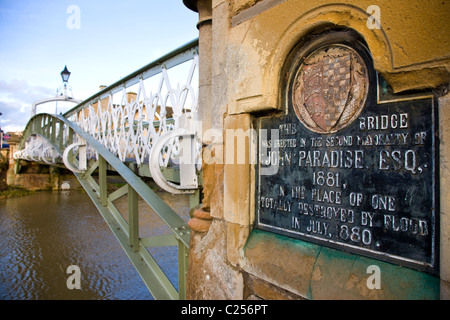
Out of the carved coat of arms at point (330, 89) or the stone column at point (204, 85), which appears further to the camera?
the stone column at point (204, 85)

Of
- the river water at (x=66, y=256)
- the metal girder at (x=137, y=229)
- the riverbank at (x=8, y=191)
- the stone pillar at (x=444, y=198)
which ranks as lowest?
the river water at (x=66, y=256)

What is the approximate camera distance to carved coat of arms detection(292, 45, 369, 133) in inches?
62.8

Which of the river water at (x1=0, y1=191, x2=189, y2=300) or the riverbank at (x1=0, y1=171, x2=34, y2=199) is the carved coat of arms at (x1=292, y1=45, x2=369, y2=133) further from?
the riverbank at (x1=0, y1=171, x2=34, y2=199)

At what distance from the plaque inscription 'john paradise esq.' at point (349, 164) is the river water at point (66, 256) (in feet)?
18.1

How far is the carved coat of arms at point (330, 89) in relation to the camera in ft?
5.23

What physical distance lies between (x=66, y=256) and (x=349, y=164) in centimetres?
926

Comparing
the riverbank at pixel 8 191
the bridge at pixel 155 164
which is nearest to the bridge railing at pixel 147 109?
the bridge at pixel 155 164

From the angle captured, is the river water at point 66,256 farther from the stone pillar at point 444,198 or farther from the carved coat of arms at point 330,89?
the stone pillar at point 444,198

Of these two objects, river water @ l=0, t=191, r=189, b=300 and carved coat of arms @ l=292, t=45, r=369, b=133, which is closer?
carved coat of arms @ l=292, t=45, r=369, b=133

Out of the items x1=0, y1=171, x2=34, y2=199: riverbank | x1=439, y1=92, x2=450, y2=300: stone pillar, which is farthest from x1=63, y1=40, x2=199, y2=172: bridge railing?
x1=0, y1=171, x2=34, y2=199: riverbank

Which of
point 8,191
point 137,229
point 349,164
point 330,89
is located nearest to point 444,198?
point 349,164

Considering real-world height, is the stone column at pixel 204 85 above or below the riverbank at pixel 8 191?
above

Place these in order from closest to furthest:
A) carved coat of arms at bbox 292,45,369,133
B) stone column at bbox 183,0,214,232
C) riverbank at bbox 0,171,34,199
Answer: carved coat of arms at bbox 292,45,369,133, stone column at bbox 183,0,214,232, riverbank at bbox 0,171,34,199
